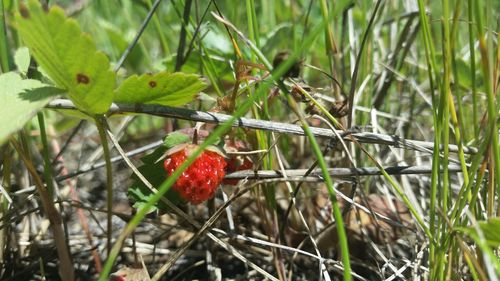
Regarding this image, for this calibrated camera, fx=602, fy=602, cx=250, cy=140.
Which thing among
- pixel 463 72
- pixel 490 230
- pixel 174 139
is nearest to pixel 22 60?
pixel 174 139

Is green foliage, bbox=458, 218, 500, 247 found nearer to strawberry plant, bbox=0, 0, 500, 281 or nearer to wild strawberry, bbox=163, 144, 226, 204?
strawberry plant, bbox=0, 0, 500, 281

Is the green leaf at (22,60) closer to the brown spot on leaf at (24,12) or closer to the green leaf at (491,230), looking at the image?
the brown spot on leaf at (24,12)

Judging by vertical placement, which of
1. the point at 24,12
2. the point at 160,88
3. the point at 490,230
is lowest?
the point at 490,230

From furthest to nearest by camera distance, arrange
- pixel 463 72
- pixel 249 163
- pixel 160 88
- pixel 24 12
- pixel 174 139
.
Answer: pixel 463 72
pixel 249 163
pixel 174 139
pixel 160 88
pixel 24 12

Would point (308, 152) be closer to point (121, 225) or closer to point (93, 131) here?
point (121, 225)

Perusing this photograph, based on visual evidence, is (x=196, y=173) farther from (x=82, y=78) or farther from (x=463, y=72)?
(x=463, y=72)

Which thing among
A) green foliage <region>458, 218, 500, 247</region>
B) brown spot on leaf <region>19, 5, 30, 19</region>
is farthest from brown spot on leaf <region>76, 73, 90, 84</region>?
green foliage <region>458, 218, 500, 247</region>
